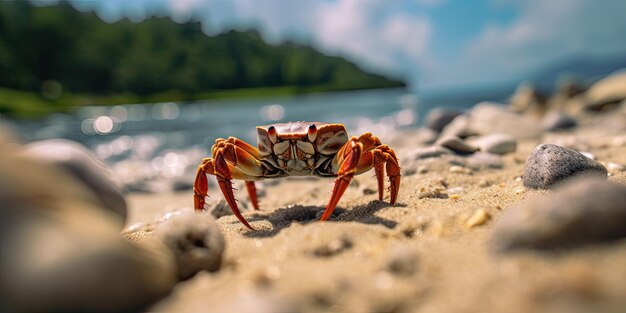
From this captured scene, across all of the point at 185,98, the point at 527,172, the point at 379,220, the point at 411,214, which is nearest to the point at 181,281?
the point at 379,220

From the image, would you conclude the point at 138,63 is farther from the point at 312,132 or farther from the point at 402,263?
the point at 402,263

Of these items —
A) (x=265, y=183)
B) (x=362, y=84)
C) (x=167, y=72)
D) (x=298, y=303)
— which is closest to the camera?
(x=298, y=303)

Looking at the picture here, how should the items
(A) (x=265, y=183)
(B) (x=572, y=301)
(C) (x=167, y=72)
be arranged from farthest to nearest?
1. (C) (x=167, y=72)
2. (A) (x=265, y=183)
3. (B) (x=572, y=301)

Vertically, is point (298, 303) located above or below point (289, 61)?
below

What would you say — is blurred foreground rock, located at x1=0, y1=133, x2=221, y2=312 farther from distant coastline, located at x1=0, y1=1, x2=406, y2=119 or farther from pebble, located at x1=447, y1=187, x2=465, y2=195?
distant coastline, located at x1=0, y1=1, x2=406, y2=119

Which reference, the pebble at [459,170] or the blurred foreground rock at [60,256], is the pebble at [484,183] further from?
the blurred foreground rock at [60,256]

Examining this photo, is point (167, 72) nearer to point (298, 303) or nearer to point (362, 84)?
point (362, 84)

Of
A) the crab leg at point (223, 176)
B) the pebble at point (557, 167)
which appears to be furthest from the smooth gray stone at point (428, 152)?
the crab leg at point (223, 176)

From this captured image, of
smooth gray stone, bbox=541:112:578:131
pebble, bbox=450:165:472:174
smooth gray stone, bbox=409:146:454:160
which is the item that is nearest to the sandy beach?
pebble, bbox=450:165:472:174
